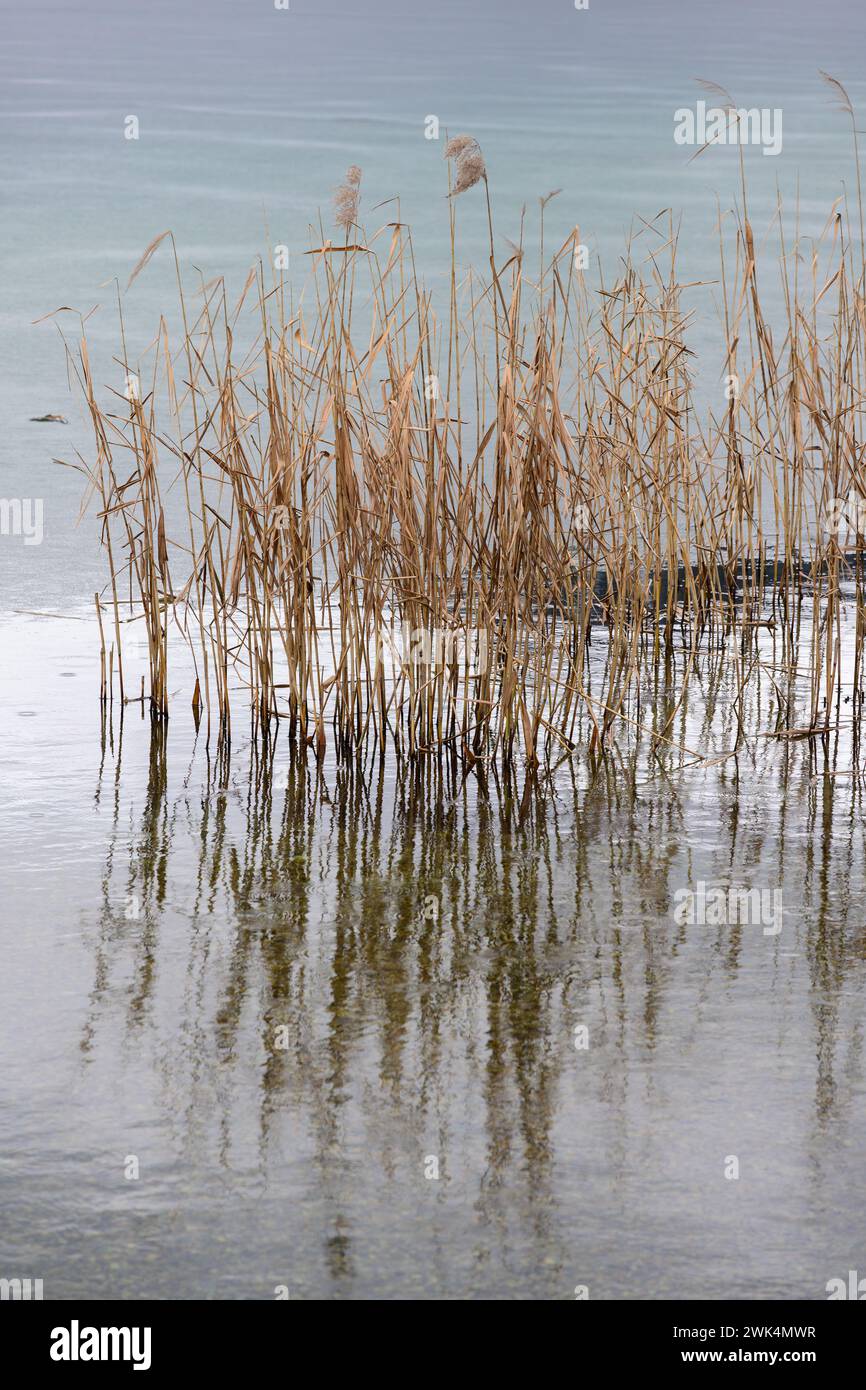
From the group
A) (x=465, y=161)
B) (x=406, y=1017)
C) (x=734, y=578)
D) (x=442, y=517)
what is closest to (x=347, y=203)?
(x=465, y=161)

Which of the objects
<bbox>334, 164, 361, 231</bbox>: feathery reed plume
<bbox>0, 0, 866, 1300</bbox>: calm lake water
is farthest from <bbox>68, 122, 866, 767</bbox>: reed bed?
<bbox>0, 0, 866, 1300</bbox>: calm lake water

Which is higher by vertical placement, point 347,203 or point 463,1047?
point 347,203

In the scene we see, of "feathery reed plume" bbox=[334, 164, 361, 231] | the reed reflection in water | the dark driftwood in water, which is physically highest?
"feathery reed plume" bbox=[334, 164, 361, 231]

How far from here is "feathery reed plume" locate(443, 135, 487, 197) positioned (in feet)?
9.02

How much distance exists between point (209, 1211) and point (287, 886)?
96cm

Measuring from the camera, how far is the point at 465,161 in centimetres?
277

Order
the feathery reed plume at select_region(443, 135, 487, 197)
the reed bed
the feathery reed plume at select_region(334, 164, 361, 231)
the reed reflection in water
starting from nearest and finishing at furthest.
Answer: the reed reflection in water → the feathery reed plume at select_region(443, 135, 487, 197) → the feathery reed plume at select_region(334, 164, 361, 231) → the reed bed

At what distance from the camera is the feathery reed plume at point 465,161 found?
275 cm

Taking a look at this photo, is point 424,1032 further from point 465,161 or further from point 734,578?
point 734,578

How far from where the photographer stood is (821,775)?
3.27 metres

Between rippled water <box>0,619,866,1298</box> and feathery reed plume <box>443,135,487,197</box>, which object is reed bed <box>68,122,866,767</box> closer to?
feathery reed plume <box>443,135,487,197</box>

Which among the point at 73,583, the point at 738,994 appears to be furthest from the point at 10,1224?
the point at 73,583

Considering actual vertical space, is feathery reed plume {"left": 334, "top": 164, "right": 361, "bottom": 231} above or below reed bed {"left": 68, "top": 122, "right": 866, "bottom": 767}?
above
